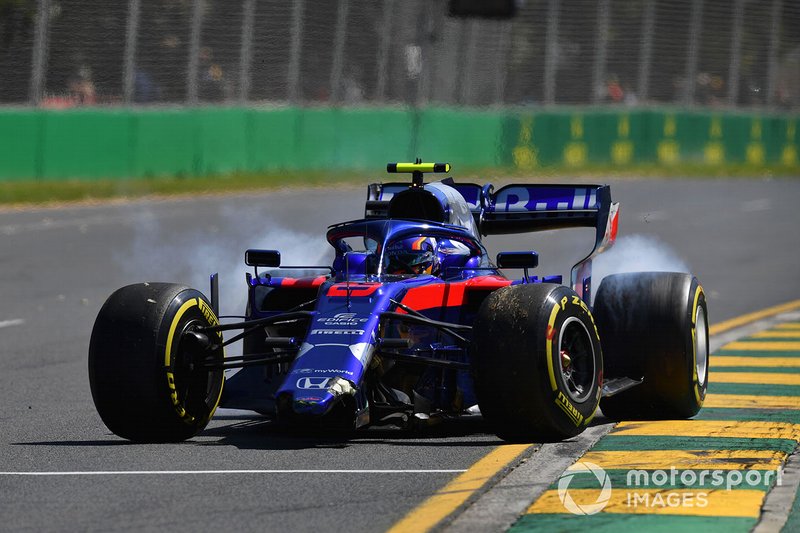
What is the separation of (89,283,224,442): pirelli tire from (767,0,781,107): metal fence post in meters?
32.1

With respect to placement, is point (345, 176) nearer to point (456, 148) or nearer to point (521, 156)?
point (456, 148)

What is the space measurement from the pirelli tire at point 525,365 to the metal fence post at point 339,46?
21042 millimetres

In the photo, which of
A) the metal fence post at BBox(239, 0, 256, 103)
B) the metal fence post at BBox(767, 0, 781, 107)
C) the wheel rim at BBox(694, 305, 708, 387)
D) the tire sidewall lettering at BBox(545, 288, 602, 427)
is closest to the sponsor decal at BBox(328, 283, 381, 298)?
the tire sidewall lettering at BBox(545, 288, 602, 427)

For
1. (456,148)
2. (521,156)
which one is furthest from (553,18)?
(521,156)

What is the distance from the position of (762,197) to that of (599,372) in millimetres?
26321

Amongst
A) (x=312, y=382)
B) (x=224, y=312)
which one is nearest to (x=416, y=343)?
(x=312, y=382)

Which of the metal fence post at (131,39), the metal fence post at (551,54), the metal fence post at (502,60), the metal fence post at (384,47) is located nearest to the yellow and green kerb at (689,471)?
the metal fence post at (502,60)

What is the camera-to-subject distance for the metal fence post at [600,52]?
35875mm

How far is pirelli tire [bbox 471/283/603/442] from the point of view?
8242 millimetres

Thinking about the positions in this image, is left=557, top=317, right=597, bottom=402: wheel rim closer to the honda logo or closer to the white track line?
the white track line

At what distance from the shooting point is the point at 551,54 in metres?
33.3

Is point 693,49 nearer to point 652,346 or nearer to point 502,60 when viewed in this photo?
point 502,60

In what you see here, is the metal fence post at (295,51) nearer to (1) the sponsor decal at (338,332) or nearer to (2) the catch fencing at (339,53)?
(2) the catch fencing at (339,53)

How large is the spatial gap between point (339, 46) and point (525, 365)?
21988 mm
